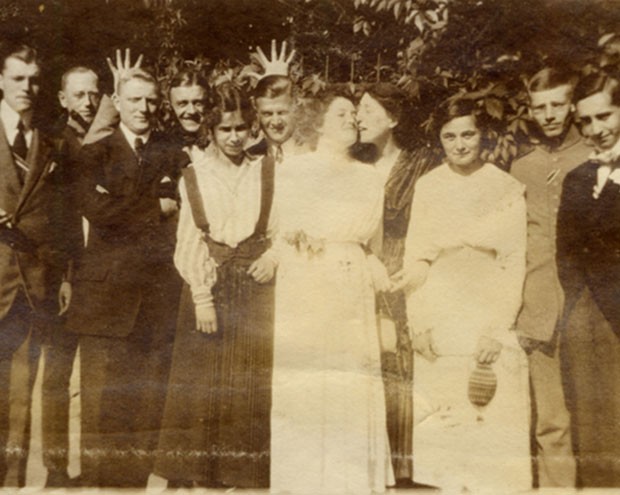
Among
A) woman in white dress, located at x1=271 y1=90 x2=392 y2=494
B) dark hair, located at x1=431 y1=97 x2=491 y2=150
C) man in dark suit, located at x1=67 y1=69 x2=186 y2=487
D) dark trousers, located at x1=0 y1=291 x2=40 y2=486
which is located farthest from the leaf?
dark trousers, located at x1=0 y1=291 x2=40 y2=486

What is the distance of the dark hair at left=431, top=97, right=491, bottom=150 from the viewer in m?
3.91

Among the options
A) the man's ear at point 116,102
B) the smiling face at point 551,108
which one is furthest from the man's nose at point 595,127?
the man's ear at point 116,102

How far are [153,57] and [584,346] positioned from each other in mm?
2420

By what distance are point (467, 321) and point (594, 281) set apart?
2.01 ft

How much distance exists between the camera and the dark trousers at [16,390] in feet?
12.8

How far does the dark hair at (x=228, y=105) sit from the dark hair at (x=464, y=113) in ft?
2.87

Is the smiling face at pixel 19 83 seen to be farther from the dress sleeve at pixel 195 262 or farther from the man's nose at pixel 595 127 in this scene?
the man's nose at pixel 595 127

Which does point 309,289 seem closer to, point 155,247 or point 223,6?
point 155,247

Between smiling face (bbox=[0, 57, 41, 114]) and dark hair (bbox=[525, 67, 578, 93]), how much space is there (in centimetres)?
233

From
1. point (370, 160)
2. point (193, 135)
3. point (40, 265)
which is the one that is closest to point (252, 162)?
point (193, 135)

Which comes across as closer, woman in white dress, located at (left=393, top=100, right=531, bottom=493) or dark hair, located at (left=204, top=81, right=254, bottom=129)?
woman in white dress, located at (left=393, top=100, right=531, bottom=493)

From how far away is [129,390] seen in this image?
3879 millimetres

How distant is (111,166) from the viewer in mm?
3986

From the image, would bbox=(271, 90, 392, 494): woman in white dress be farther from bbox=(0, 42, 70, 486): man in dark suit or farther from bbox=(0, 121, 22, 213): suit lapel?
bbox=(0, 121, 22, 213): suit lapel
